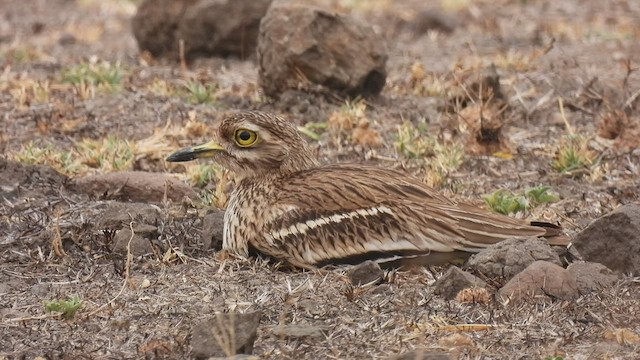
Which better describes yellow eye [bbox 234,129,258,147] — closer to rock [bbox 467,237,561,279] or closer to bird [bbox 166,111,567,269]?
bird [bbox 166,111,567,269]

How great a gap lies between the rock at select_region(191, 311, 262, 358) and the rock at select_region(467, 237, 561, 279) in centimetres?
133

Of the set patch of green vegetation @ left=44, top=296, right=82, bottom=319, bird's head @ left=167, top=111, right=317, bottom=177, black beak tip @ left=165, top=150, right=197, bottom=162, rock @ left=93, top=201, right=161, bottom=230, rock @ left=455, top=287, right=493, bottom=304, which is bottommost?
rock @ left=93, top=201, right=161, bottom=230

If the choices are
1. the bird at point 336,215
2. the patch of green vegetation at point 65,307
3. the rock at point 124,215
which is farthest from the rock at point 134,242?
the patch of green vegetation at point 65,307

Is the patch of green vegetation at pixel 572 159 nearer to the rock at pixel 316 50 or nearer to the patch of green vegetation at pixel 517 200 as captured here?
the patch of green vegetation at pixel 517 200

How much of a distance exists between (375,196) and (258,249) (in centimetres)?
67

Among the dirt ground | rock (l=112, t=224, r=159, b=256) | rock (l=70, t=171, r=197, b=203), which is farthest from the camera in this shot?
rock (l=70, t=171, r=197, b=203)

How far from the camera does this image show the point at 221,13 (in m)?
11.5

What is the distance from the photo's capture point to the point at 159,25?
1160 cm

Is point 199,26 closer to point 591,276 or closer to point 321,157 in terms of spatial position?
point 321,157

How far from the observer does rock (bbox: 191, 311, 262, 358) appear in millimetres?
5090

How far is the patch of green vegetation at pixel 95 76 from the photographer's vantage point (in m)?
10.2

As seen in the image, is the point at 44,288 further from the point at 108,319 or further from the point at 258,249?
the point at 258,249

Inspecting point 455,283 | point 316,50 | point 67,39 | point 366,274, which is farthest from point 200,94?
point 455,283

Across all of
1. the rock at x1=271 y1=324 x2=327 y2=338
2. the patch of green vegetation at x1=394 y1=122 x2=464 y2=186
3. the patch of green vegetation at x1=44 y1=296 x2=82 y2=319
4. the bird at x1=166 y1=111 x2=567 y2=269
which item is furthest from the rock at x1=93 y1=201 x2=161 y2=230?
the patch of green vegetation at x1=394 y1=122 x2=464 y2=186
